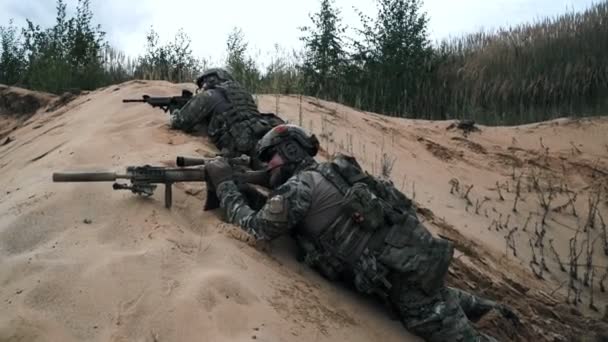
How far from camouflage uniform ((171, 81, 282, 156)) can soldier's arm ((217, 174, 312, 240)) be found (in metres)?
2.06

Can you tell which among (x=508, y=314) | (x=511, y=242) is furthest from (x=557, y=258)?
(x=508, y=314)

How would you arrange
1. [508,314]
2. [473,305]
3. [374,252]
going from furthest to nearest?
[508,314] → [473,305] → [374,252]

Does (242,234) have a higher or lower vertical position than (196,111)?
lower

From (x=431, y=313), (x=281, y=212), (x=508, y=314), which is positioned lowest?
(x=508, y=314)

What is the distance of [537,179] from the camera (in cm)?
908

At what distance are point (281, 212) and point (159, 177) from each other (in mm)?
959

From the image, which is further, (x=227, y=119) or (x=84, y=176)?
(x=227, y=119)

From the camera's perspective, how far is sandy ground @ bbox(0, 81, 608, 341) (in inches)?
152

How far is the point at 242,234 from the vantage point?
4.83 metres

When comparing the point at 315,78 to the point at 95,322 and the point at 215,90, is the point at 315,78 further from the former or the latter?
the point at 95,322

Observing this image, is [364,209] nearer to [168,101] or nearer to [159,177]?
[159,177]

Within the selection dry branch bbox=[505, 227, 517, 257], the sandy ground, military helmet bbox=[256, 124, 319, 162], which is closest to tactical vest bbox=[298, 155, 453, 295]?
the sandy ground

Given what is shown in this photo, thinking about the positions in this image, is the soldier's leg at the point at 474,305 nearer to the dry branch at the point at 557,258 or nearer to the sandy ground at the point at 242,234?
the sandy ground at the point at 242,234

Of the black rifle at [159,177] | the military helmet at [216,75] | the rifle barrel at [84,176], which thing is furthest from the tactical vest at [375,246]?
the military helmet at [216,75]
